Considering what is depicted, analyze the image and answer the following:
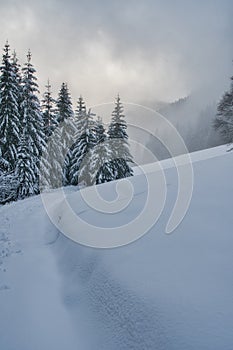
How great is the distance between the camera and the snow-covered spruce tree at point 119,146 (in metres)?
29.8

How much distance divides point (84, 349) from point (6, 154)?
2123 centimetres

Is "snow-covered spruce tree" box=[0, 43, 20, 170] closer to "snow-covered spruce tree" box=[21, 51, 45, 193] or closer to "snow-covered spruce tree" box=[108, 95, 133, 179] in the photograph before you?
"snow-covered spruce tree" box=[21, 51, 45, 193]

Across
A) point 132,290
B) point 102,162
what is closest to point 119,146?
point 102,162

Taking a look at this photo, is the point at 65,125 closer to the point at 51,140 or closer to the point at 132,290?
the point at 51,140

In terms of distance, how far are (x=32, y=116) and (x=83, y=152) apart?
629 cm

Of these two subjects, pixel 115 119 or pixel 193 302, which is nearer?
pixel 193 302

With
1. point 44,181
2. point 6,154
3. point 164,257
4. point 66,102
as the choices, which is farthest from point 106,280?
point 66,102

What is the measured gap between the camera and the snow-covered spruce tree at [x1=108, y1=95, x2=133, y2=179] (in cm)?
2978

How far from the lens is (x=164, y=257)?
5.93m

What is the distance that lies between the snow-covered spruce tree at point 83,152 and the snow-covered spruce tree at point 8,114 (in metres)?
7.03

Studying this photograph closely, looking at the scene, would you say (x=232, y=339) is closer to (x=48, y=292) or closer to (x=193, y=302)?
(x=193, y=302)

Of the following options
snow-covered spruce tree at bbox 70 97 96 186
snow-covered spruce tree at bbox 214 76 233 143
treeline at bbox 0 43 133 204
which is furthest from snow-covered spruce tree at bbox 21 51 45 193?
snow-covered spruce tree at bbox 214 76 233 143

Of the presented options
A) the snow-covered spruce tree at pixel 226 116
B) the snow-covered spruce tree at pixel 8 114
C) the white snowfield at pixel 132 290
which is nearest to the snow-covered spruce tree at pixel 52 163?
the snow-covered spruce tree at pixel 8 114

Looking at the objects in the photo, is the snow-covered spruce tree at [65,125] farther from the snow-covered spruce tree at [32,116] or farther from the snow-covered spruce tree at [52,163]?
the snow-covered spruce tree at [32,116]
